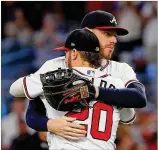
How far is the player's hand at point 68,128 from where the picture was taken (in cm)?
233

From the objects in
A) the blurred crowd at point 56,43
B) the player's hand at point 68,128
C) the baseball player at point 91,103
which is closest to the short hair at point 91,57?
the baseball player at point 91,103

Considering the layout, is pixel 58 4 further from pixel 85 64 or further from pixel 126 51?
pixel 85 64

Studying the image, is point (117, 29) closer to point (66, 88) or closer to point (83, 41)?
point (83, 41)

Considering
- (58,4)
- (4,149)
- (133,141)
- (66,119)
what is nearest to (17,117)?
(4,149)

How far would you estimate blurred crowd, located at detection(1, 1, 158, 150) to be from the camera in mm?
5457

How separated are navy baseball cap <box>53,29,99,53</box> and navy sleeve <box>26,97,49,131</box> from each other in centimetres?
31

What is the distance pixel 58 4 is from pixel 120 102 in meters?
5.31

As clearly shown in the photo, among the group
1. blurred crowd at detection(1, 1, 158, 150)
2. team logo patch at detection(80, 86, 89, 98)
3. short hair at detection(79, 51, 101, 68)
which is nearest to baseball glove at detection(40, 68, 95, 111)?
team logo patch at detection(80, 86, 89, 98)

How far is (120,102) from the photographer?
91.7 inches

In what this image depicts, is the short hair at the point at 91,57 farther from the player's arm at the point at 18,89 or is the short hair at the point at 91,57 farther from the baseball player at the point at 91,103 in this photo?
the player's arm at the point at 18,89

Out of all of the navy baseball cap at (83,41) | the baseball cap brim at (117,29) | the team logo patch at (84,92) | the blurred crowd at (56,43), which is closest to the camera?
the team logo patch at (84,92)

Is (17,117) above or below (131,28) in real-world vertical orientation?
below

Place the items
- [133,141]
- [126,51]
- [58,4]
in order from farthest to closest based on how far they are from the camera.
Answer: [58,4], [126,51], [133,141]

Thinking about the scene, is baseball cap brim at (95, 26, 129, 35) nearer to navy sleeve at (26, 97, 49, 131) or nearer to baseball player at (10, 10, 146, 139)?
baseball player at (10, 10, 146, 139)
